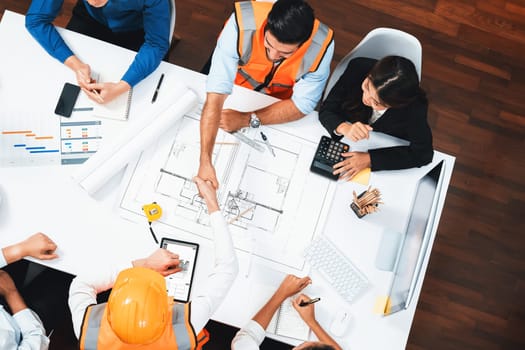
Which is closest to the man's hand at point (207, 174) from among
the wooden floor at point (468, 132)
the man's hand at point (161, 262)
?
the man's hand at point (161, 262)

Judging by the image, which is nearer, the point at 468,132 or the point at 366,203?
the point at 366,203

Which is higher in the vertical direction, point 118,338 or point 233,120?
point 233,120

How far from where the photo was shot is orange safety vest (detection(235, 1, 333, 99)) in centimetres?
181

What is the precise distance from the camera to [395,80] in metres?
1.78

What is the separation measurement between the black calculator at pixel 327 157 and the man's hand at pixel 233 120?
1.08ft

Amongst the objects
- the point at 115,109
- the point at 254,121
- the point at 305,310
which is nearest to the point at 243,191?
the point at 254,121

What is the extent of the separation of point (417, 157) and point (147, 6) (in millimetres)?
1324

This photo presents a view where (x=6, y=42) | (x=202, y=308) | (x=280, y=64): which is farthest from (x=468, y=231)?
(x=6, y=42)

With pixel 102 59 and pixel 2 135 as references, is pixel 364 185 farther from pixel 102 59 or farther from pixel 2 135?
pixel 2 135

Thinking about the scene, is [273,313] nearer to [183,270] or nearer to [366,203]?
[183,270]

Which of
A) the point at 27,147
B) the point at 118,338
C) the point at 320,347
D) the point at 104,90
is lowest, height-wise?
the point at 118,338

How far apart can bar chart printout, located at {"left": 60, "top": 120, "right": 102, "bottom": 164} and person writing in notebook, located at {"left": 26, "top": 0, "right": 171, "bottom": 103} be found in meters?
0.13

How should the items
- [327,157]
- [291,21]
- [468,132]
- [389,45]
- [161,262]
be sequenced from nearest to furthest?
[291,21], [161,262], [327,157], [389,45], [468,132]

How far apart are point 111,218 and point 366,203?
1.03m
